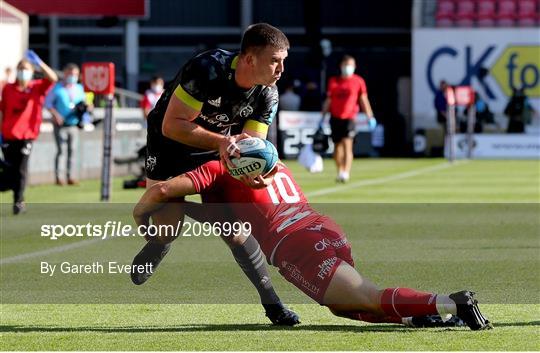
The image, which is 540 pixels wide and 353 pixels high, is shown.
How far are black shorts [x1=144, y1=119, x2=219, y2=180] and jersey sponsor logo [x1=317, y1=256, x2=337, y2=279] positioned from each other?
1.22 meters

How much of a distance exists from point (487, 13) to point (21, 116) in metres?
30.1

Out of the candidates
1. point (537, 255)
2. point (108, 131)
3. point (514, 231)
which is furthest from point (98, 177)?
point (537, 255)

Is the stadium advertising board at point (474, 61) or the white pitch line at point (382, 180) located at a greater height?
the stadium advertising board at point (474, 61)

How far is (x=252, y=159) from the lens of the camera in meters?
8.08

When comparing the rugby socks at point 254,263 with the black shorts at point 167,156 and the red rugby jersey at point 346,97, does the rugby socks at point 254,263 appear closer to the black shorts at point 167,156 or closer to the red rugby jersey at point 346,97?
the black shorts at point 167,156

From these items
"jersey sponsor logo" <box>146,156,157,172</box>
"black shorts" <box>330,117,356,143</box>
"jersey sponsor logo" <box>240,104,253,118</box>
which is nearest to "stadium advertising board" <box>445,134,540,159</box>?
"black shorts" <box>330,117,356,143</box>

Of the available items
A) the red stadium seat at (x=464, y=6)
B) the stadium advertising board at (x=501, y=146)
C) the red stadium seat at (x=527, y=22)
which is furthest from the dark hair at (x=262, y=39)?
the red stadium seat at (x=464, y=6)

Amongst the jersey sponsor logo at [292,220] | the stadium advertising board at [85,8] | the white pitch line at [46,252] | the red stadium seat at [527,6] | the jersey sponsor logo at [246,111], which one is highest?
the red stadium seat at [527,6]

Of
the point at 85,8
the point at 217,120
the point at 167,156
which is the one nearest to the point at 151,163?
the point at 167,156

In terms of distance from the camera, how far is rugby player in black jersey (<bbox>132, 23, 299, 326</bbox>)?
8234mm

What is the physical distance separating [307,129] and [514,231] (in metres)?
23.2

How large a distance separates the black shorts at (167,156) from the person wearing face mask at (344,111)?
15.3 meters

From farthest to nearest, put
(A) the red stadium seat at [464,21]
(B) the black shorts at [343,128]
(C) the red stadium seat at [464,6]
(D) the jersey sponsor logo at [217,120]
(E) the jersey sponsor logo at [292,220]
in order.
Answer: (C) the red stadium seat at [464,6], (A) the red stadium seat at [464,21], (B) the black shorts at [343,128], (D) the jersey sponsor logo at [217,120], (E) the jersey sponsor logo at [292,220]

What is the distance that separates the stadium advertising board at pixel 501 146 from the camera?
3947cm
